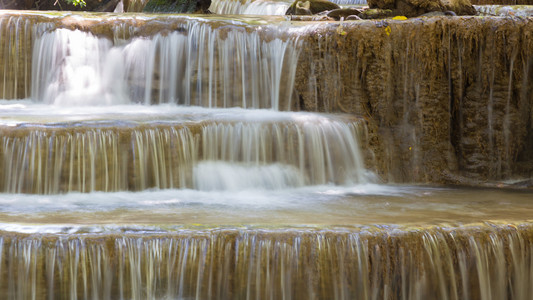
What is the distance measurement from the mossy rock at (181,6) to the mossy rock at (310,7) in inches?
88.4

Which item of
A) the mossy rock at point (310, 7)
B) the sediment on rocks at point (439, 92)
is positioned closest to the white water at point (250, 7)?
the mossy rock at point (310, 7)

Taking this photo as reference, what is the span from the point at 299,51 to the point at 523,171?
3.03 metres

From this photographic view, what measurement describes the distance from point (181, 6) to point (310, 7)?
280 centimetres

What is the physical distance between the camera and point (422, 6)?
11055 millimetres

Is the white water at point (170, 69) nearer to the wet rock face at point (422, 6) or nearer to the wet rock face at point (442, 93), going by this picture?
the wet rock face at point (442, 93)

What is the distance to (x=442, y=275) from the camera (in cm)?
548

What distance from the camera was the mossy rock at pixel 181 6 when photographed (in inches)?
544

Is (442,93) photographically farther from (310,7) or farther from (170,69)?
(310,7)

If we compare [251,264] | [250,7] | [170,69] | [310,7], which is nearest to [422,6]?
[310,7]

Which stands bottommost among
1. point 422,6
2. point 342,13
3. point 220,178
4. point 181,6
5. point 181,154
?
point 220,178

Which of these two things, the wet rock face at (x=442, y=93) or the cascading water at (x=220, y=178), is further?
the wet rock face at (x=442, y=93)

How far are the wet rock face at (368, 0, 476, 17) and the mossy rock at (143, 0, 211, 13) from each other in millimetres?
3665

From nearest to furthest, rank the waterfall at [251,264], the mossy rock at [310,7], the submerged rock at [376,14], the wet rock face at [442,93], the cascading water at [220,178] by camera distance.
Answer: the waterfall at [251,264] → the cascading water at [220,178] → the wet rock face at [442,93] → the submerged rock at [376,14] → the mossy rock at [310,7]

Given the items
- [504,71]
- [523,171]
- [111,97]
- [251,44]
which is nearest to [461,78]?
[504,71]
